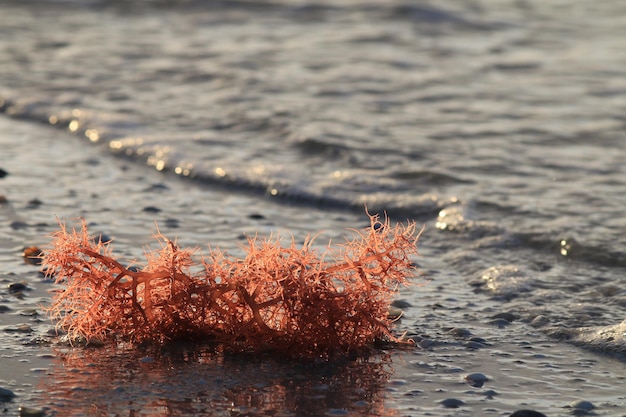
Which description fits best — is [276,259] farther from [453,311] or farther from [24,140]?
[24,140]

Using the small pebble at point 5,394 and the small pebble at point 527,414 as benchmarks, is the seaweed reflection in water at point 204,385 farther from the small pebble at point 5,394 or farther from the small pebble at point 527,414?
the small pebble at point 527,414

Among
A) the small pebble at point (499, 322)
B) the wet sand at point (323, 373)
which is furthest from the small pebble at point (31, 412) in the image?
the small pebble at point (499, 322)

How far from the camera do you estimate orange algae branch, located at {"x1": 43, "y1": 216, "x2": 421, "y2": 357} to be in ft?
13.4

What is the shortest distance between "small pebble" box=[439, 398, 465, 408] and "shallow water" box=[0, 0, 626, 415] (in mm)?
61

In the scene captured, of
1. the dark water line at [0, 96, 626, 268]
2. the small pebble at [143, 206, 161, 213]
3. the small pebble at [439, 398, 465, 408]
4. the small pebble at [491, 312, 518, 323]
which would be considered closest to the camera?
the small pebble at [439, 398, 465, 408]

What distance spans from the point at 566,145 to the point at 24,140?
4876 mm

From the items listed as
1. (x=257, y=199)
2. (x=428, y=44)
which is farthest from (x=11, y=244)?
(x=428, y=44)

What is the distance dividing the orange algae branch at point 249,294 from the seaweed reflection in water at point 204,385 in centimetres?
10

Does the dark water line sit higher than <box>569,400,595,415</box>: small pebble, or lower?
higher

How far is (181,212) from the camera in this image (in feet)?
22.5

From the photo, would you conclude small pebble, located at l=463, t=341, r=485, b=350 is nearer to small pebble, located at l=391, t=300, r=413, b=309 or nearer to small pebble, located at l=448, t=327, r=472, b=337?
small pebble, located at l=448, t=327, r=472, b=337

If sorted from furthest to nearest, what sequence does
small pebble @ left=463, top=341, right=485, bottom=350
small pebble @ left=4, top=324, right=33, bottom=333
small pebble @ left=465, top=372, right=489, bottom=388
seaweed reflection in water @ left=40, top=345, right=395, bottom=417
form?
small pebble @ left=463, top=341, right=485, bottom=350
small pebble @ left=4, top=324, right=33, bottom=333
small pebble @ left=465, top=372, right=489, bottom=388
seaweed reflection in water @ left=40, top=345, right=395, bottom=417

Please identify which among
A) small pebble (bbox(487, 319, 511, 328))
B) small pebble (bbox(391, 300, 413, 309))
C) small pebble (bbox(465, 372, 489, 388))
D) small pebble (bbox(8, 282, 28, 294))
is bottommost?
small pebble (bbox(465, 372, 489, 388))

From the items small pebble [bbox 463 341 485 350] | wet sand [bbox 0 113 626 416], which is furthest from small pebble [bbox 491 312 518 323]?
small pebble [bbox 463 341 485 350]
